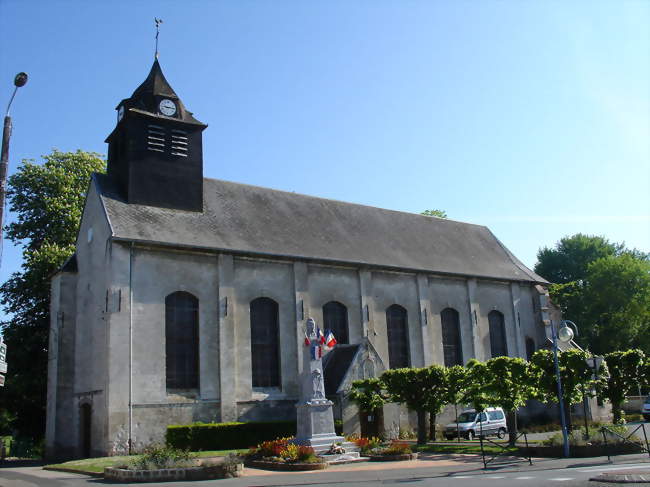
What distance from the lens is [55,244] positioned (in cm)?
3189

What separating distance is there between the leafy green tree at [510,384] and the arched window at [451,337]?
10104mm

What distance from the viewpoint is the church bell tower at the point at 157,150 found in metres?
27.2

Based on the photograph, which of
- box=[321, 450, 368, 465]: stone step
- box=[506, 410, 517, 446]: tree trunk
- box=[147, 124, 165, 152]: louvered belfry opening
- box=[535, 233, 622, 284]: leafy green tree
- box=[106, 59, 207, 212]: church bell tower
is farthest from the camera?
box=[535, 233, 622, 284]: leafy green tree

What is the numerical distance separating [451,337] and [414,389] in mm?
8911

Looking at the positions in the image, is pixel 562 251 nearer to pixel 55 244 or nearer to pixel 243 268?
pixel 243 268

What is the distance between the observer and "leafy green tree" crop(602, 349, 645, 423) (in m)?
25.1

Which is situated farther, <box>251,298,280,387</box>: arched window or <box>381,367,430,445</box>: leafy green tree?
<box>251,298,280,387</box>: arched window

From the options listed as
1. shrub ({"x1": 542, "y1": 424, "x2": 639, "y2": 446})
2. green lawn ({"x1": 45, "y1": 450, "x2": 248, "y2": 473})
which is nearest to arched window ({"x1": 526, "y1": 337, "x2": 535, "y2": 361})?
shrub ({"x1": 542, "y1": 424, "x2": 639, "y2": 446})

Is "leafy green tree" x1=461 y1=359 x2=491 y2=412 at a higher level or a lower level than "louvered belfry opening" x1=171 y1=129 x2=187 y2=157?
lower

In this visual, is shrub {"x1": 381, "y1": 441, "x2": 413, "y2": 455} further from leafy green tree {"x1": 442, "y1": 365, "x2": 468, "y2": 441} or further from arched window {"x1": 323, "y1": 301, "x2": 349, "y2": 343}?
arched window {"x1": 323, "y1": 301, "x2": 349, "y2": 343}

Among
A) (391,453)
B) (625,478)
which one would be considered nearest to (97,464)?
(391,453)

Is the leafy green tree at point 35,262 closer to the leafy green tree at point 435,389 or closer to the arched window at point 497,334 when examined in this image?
the leafy green tree at point 435,389

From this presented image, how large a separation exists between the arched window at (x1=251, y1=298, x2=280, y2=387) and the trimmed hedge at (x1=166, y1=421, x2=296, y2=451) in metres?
2.40

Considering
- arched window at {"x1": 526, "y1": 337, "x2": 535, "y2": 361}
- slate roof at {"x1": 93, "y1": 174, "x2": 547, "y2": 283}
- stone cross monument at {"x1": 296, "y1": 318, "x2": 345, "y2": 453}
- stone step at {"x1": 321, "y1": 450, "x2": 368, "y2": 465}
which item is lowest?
stone step at {"x1": 321, "y1": 450, "x2": 368, "y2": 465}
